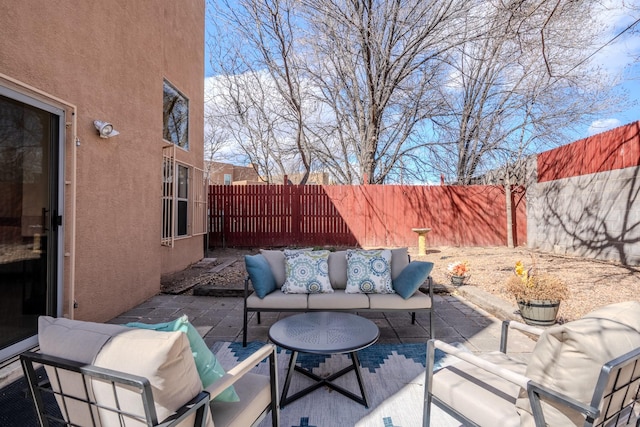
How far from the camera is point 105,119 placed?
139 inches

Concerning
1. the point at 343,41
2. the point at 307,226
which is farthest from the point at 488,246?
the point at 343,41

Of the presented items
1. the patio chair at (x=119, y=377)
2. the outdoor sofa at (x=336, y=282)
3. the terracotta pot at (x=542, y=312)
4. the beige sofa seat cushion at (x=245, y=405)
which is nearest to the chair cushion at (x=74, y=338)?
the patio chair at (x=119, y=377)

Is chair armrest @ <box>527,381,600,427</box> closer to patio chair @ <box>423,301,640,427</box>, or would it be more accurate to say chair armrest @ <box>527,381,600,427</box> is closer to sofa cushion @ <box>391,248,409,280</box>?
patio chair @ <box>423,301,640,427</box>

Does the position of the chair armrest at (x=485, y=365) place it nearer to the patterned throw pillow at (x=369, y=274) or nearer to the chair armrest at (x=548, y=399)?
the chair armrest at (x=548, y=399)

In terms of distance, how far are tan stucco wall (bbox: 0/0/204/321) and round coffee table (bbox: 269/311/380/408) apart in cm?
224

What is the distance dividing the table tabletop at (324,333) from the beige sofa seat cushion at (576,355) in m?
1.02

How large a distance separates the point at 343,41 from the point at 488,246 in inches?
273

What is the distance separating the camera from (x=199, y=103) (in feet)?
22.8

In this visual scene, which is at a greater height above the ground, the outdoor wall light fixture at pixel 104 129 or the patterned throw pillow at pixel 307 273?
the outdoor wall light fixture at pixel 104 129

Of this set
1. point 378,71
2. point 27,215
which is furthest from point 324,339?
point 378,71

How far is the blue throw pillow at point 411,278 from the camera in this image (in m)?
3.07

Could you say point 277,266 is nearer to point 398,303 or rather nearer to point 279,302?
point 279,302

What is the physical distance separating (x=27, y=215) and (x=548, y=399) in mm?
3668

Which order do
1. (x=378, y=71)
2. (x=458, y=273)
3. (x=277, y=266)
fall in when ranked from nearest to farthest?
1. (x=277, y=266)
2. (x=458, y=273)
3. (x=378, y=71)
